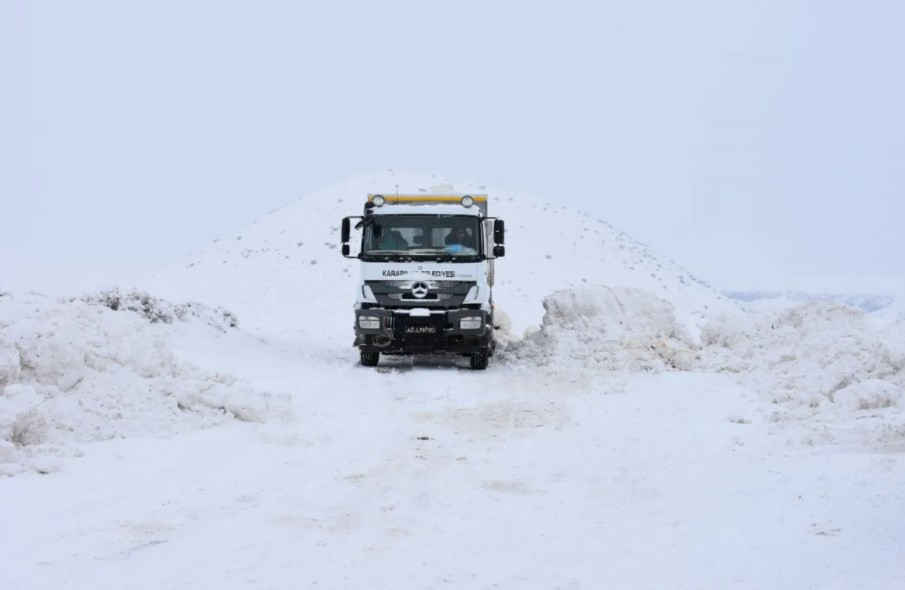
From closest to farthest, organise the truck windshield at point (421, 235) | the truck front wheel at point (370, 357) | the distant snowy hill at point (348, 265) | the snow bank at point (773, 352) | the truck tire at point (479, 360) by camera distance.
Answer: the snow bank at point (773, 352) → the truck windshield at point (421, 235) → the truck tire at point (479, 360) → the truck front wheel at point (370, 357) → the distant snowy hill at point (348, 265)

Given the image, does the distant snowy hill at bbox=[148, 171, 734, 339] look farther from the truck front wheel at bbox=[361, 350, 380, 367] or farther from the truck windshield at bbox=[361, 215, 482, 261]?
the truck windshield at bbox=[361, 215, 482, 261]

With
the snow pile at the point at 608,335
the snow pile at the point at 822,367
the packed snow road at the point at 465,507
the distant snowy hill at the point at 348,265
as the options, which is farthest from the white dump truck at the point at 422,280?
the distant snowy hill at the point at 348,265

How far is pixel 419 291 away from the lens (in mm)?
16031

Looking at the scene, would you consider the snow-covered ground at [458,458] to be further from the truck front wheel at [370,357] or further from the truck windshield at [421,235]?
the truck windshield at [421,235]

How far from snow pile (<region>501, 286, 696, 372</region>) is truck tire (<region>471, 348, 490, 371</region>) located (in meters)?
1.11

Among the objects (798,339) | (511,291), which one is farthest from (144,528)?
(511,291)

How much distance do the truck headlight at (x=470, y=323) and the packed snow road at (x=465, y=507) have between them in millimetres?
4067

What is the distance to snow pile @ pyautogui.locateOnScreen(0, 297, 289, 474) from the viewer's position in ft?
29.2

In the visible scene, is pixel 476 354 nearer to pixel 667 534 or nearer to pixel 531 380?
pixel 531 380

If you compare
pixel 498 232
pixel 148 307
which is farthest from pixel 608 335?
pixel 148 307

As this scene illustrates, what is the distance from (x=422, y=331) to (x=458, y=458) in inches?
273

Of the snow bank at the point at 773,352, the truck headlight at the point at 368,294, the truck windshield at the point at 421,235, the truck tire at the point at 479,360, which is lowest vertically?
the truck tire at the point at 479,360

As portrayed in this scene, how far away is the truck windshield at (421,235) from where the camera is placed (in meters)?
16.2

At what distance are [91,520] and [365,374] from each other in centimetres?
931
